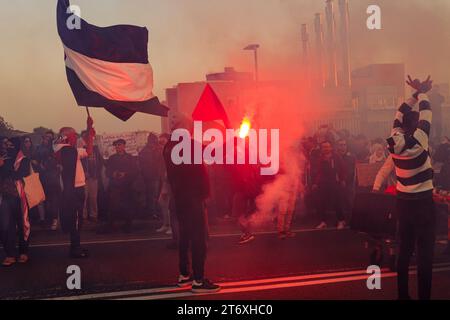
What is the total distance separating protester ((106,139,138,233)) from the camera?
831 cm

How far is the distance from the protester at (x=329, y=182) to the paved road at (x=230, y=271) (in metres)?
0.89

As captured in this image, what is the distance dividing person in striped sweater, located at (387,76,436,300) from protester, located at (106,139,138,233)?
519 cm

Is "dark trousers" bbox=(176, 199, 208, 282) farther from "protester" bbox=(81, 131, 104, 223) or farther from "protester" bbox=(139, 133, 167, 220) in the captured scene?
"protester" bbox=(81, 131, 104, 223)

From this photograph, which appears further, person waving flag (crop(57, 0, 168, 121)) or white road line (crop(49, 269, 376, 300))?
person waving flag (crop(57, 0, 168, 121))

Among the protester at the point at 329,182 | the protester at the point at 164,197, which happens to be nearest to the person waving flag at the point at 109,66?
the protester at the point at 164,197

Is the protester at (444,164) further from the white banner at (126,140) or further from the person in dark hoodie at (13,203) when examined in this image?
the person in dark hoodie at (13,203)

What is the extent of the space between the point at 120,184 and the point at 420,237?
5695mm

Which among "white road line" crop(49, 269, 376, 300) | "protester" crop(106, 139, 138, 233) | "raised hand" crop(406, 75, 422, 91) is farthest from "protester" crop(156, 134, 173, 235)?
"raised hand" crop(406, 75, 422, 91)

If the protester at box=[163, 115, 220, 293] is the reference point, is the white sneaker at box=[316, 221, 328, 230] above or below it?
below

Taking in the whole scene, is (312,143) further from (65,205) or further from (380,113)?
(380,113)
